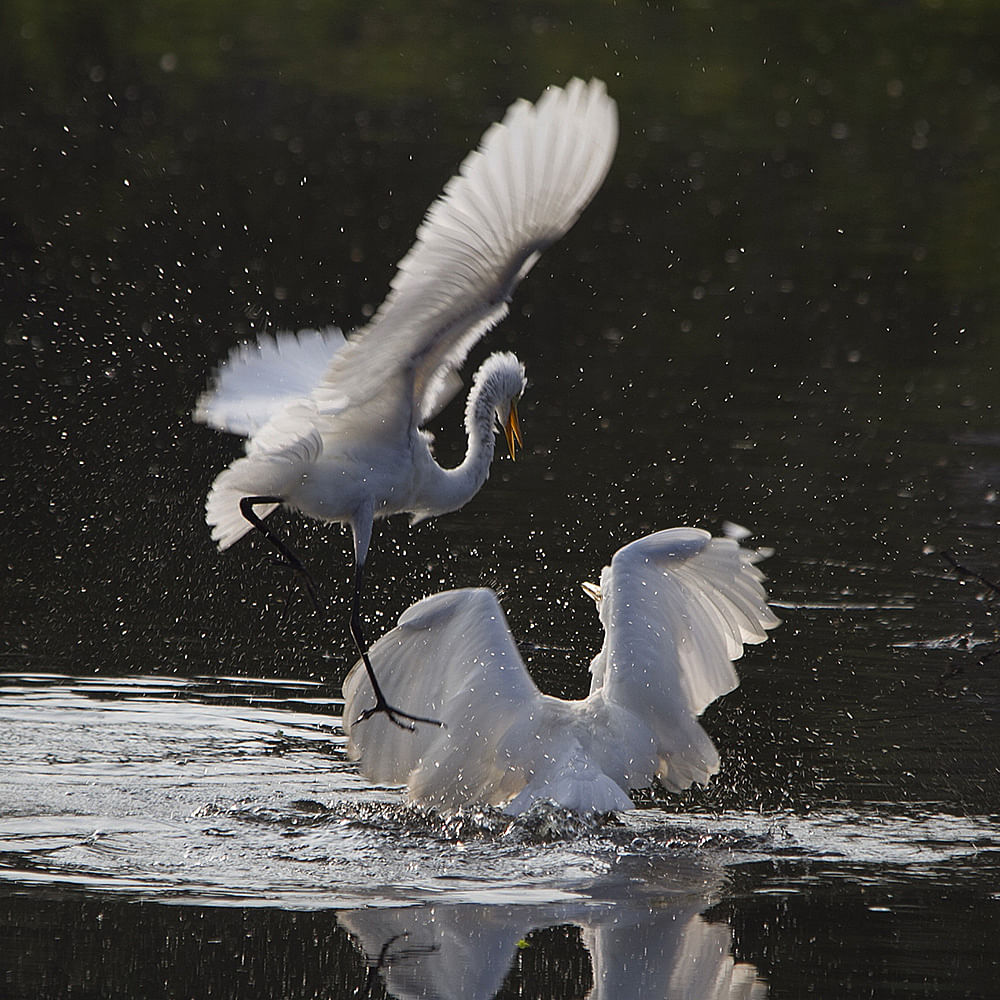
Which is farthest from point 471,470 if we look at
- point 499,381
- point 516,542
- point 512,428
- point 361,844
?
point 516,542

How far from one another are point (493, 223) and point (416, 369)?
855 mm

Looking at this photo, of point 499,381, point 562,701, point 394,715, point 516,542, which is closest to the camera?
point 562,701

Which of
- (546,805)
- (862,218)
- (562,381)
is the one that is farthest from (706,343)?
(546,805)

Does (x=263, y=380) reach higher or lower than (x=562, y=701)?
higher

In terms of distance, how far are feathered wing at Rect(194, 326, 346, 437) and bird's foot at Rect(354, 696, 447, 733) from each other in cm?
104

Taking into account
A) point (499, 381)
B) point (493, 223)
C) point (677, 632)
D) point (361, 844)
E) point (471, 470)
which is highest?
point (493, 223)

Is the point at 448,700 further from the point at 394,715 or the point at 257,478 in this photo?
the point at 257,478

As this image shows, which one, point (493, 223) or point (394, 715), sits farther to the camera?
point (394, 715)

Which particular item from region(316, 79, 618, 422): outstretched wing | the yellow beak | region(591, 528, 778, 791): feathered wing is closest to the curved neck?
the yellow beak

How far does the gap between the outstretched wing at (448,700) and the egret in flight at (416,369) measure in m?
0.09

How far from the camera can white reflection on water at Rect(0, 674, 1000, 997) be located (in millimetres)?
5016

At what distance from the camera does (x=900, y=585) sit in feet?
28.2

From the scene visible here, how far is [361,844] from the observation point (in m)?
5.87

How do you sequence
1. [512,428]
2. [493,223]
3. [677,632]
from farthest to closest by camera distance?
[512,428] < [677,632] < [493,223]
